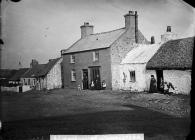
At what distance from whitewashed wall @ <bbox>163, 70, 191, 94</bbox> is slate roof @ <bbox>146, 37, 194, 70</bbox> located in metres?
0.35

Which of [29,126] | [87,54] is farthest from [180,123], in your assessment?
[87,54]

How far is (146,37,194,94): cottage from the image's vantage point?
15.2 meters

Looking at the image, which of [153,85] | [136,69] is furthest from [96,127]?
[136,69]

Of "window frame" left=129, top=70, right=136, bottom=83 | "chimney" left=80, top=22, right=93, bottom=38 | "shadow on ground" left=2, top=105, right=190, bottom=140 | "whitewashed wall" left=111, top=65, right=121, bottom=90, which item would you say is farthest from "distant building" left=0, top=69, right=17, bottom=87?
"whitewashed wall" left=111, top=65, right=121, bottom=90

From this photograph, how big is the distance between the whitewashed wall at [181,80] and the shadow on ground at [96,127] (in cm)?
720

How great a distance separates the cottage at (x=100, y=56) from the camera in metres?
21.3

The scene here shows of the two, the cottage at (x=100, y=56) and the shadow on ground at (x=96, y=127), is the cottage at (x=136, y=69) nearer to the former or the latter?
the cottage at (x=100, y=56)

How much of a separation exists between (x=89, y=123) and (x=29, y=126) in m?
1.68

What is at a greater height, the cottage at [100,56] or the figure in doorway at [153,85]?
the cottage at [100,56]

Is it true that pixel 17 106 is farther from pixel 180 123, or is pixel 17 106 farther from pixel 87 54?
pixel 87 54

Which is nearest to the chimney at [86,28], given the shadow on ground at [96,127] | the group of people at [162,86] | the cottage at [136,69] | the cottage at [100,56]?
the cottage at [100,56]

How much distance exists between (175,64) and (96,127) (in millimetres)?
10445

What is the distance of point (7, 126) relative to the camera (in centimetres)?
700

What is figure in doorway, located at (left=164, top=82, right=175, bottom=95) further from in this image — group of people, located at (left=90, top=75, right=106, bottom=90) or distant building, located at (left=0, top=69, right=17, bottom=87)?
distant building, located at (left=0, top=69, right=17, bottom=87)
